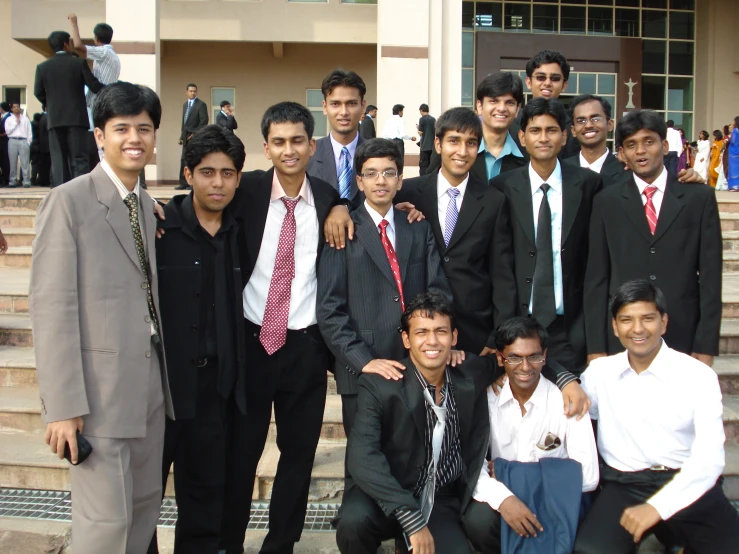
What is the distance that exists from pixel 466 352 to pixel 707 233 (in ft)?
4.23

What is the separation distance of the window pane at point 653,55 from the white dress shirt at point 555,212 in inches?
544

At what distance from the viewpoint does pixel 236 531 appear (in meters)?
3.05

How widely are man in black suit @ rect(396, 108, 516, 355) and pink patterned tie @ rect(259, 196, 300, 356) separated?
0.71 m

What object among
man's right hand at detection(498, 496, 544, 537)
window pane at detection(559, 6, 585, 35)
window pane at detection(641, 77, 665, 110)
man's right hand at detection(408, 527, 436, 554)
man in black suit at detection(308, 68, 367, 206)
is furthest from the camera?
window pane at detection(641, 77, 665, 110)

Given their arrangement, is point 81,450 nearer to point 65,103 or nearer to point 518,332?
point 518,332

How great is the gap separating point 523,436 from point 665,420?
63cm

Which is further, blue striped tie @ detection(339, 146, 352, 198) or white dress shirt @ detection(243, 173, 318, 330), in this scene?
blue striped tie @ detection(339, 146, 352, 198)

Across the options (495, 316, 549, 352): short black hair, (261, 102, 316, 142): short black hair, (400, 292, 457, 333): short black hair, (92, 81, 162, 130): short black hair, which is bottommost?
(495, 316, 549, 352): short black hair

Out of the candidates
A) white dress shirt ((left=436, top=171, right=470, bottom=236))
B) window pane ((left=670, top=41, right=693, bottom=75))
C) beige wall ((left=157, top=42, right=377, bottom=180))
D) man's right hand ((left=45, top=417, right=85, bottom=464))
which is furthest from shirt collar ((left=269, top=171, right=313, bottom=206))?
window pane ((left=670, top=41, right=693, bottom=75))

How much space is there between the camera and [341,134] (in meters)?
3.62

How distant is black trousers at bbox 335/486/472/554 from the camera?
275 centimetres

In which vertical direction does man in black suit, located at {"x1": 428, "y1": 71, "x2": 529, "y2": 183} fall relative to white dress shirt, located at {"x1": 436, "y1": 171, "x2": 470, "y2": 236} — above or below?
above

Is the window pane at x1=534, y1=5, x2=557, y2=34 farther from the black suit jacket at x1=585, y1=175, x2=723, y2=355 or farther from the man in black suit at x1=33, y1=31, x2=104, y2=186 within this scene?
the black suit jacket at x1=585, y1=175, x2=723, y2=355

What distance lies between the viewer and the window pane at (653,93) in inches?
599
